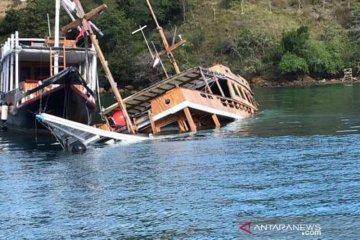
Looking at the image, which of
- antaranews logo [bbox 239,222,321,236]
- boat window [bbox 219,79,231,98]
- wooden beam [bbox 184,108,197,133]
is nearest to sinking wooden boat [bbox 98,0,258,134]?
wooden beam [bbox 184,108,197,133]

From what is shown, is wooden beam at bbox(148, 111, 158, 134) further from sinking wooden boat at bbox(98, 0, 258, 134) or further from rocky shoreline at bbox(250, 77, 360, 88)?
rocky shoreline at bbox(250, 77, 360, 88)

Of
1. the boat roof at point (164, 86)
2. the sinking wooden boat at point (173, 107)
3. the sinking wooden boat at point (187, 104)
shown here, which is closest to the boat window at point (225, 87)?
the sinking wooden boat at point (187, 104)

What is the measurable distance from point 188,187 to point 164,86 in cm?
2384

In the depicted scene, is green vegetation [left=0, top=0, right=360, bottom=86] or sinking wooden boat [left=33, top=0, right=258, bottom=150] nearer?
sinking wooden boat [left=33, top=0, right=258, bottom=150]

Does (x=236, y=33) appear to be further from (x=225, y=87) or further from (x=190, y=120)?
(x=190, y=120)

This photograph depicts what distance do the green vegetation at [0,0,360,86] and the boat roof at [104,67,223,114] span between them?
158 ft

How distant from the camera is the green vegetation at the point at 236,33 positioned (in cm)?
9594

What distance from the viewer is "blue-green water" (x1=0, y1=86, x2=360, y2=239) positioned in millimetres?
16859

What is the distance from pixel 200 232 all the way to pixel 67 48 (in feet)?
104

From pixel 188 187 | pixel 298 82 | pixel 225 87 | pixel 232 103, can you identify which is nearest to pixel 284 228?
pixel 188 187

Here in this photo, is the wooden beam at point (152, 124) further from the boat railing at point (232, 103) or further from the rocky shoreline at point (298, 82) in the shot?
the rocky shoreline at point (298, 82)

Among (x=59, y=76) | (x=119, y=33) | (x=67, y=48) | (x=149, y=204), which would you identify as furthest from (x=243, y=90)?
(x=119, y=33)

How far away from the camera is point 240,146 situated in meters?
31.6

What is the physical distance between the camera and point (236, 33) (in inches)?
4006
